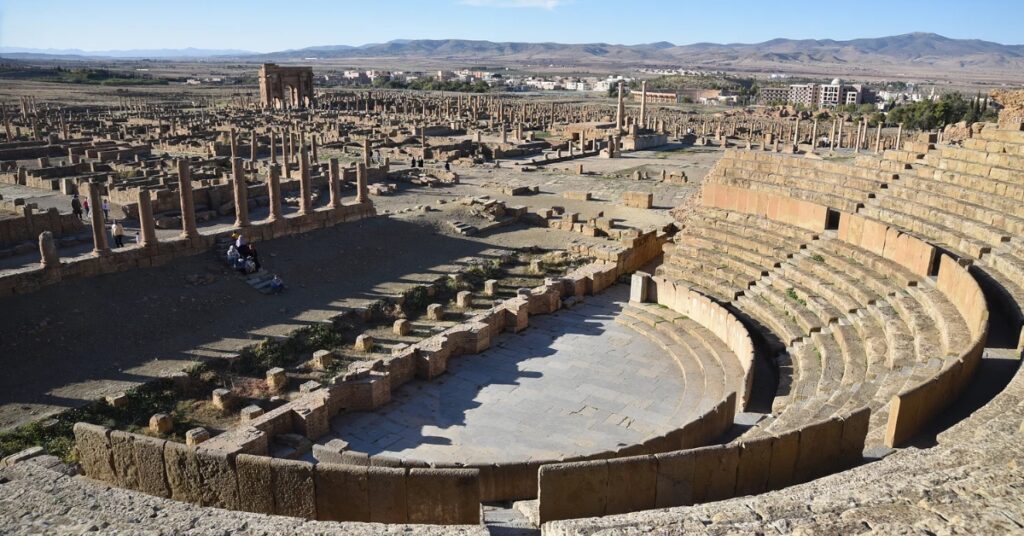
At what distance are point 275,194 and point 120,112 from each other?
70799mm

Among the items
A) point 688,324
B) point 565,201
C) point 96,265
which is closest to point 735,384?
point 688,324

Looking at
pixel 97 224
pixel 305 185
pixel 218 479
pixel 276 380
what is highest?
pixel 305 185

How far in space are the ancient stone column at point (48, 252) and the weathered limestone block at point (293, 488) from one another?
1534cm

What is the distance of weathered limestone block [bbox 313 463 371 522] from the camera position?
309 inches

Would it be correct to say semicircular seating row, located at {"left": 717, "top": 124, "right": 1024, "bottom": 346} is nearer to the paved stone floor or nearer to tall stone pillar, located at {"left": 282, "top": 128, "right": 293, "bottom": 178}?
the paved stone floor

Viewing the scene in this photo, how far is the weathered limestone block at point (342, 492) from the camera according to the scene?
25.8 ft

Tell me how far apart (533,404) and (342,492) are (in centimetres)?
717

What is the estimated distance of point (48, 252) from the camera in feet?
64.5

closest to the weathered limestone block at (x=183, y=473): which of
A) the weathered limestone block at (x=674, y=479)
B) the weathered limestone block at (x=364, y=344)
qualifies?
the weathered limestone block at (x=674, y=479)

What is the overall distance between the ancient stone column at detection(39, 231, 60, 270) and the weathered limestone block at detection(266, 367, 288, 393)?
8.63 metres

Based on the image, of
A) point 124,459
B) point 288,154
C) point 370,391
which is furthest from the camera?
point 288,154

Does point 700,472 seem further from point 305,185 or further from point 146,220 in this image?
point 305,185

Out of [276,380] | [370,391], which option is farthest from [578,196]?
[370,391]

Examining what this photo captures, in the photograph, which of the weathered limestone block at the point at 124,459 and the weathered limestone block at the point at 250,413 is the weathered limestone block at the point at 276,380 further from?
the weathered limestone block at the point at 124,459
